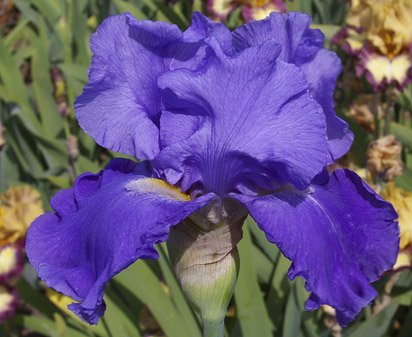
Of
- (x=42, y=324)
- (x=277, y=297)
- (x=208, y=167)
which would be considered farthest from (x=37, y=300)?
(x=208, y=167)

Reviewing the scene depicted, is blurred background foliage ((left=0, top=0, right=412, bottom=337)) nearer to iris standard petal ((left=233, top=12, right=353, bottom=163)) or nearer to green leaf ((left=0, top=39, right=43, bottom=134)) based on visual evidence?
green leaf ((left=0, top=39, right=43, bottom=134))

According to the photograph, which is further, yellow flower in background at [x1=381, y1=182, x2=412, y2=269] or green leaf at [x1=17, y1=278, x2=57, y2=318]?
green leaf at [x1=17, y1=278, x2=57, y2=318]

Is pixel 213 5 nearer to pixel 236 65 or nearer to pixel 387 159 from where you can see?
pixel 387 159

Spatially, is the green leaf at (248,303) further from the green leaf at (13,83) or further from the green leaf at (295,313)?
the green leaf at (13,83)

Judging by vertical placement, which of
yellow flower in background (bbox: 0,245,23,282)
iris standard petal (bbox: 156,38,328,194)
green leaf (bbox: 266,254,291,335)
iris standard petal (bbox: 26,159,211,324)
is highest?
iris standard petal (bbox: 156,38,328,194)

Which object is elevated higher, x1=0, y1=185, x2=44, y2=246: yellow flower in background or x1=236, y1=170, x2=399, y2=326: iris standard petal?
x1=236, y1=170, x2=399, y2=326: iris standard petal

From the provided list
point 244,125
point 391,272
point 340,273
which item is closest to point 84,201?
point 244,125

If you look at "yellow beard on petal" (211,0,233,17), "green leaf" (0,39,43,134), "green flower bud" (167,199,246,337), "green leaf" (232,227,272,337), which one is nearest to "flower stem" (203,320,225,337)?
"green flower bud" (167,199,246,337)
